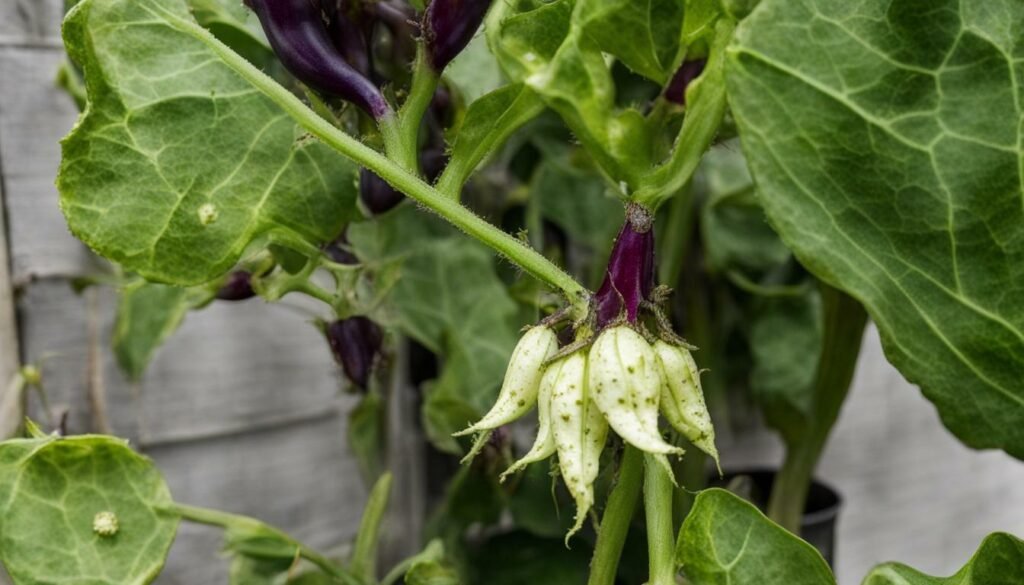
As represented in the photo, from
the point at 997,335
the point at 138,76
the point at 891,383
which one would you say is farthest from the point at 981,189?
the point at 891,383

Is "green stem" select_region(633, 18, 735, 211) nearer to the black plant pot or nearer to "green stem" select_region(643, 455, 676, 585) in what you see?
"green stem" select_region(643, 455, 676, 585)

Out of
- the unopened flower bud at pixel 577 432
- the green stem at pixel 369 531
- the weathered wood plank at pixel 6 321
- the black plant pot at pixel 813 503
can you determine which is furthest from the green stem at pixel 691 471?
the weathered wood plank at pixel 6 321

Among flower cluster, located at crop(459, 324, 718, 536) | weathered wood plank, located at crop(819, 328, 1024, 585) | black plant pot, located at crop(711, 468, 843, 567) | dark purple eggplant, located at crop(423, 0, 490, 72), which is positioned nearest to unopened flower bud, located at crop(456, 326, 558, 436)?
flower cluster, located at crop(459, 324, 718, 536)

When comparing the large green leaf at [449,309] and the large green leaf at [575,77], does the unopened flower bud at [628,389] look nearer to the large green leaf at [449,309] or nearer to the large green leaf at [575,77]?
the large green leaf at [575,77]

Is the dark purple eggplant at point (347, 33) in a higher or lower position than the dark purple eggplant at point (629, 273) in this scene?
higher

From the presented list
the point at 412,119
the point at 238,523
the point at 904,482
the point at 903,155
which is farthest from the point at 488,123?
the point at 904,482

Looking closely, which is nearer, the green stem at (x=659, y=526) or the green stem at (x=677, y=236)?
the green stem at (x=659, y=526)
